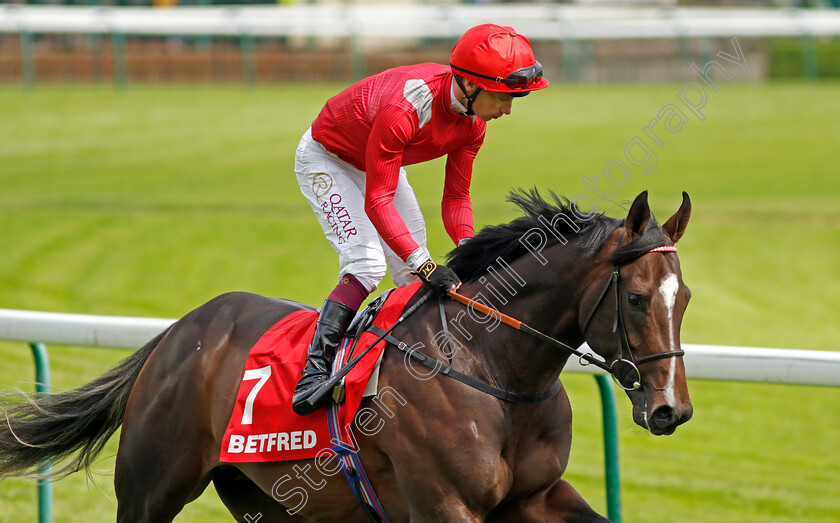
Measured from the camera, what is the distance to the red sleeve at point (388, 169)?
3232mm

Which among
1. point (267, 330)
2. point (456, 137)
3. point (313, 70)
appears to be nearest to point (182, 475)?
point (267, 330)

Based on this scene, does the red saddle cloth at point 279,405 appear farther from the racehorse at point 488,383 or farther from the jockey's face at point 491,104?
the jockey's face at point 491,104

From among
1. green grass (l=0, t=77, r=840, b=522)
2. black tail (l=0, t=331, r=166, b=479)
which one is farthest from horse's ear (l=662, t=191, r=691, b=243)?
black tail (l=0, t=331, r=166, b=479)

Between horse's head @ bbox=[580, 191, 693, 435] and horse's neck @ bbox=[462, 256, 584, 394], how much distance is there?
5.0 inches

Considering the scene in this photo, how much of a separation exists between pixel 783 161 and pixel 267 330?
1485 centimetres

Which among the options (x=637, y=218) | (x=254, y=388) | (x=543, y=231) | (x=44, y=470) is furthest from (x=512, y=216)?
(x=637, y=218)

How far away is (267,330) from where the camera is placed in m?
3.68

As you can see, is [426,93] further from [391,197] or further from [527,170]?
[527,170]

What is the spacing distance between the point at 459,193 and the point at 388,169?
563 mm

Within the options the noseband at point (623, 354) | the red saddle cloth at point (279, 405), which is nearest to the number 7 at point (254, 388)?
the red saddle cloth at point (279, 405)

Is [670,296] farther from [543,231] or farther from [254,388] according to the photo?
[254,388]

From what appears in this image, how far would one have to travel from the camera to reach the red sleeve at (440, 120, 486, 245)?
12.1 ft

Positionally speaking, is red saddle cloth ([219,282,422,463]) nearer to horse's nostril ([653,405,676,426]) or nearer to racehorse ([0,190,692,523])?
racehorse ([0,190,692,523])

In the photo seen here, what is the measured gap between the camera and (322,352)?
3.36 m
